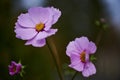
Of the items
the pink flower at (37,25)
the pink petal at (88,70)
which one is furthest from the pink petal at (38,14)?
the pink petal at (88,70)

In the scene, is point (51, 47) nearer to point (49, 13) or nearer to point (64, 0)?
point (49, 13)

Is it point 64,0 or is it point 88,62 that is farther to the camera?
point 64,0

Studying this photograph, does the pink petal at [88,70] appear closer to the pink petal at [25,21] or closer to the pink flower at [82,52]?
the pink flower at [82,52]

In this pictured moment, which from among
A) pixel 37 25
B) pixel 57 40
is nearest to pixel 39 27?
pixel 37 25

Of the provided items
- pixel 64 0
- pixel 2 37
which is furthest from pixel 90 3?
pixel 2 37

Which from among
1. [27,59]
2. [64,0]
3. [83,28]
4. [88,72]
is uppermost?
[88,72]

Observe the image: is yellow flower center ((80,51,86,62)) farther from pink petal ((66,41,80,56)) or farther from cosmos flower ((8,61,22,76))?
cosmos flower ((8,61,22,76))

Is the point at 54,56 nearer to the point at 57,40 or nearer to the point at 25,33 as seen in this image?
the point at 25,33
